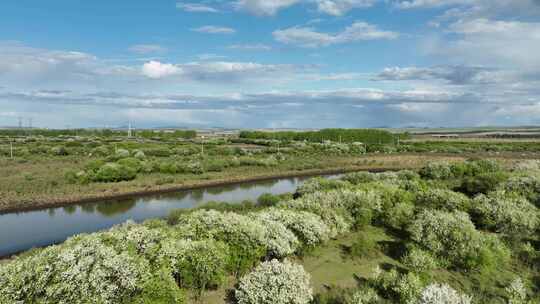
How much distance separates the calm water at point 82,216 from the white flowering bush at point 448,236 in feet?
62.5

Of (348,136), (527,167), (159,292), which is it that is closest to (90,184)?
(159,292)

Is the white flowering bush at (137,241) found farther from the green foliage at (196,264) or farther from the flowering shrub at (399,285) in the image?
the flowering shrub at (399,285)

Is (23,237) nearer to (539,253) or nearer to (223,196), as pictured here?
(223,196)

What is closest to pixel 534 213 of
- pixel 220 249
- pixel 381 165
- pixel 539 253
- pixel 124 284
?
pixel 539 253

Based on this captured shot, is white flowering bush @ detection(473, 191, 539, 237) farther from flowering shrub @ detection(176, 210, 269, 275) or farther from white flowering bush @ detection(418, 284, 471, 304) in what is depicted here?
flowering shrub @ detection(176, 210, 269, 275)

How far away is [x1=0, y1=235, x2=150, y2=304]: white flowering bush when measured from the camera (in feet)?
25.2

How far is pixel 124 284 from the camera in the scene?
828 cm

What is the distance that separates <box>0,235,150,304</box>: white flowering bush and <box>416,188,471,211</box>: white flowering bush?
51.5ft

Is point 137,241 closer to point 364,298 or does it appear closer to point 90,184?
point 364,298

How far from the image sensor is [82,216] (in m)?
26.0

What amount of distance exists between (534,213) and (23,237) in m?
28.1

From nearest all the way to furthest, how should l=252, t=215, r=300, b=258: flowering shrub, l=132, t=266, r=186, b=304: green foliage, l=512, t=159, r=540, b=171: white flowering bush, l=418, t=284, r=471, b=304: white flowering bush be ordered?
l=418, t=284, r=471, b=304: white flowering bush → l=132, t=266, r=186, b=304: green foliage → l=252, t=215, r=300, b=258: flowering shrub → l=512, t=159, r=540, b=171: white flowering bush

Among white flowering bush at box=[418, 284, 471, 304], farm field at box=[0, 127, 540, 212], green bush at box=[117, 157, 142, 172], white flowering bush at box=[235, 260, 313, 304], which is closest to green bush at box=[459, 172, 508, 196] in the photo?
white flowering bush at box=[418, 284, 471, 304]

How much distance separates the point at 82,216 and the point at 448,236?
2493 cm
